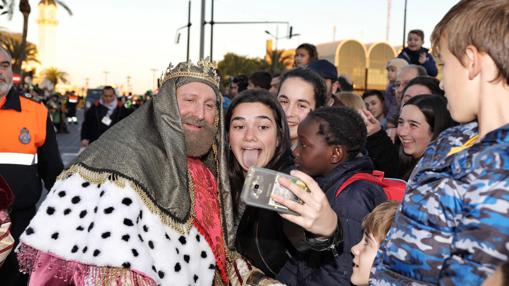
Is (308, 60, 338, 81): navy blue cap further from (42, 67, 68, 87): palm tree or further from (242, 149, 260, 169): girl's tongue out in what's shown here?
(42, 67, 68, 87): palm tree

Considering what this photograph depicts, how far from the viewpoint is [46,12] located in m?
140

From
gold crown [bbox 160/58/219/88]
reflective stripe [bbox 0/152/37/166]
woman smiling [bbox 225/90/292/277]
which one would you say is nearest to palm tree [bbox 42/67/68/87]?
reflective stripe [bbox 0/152/37/166]

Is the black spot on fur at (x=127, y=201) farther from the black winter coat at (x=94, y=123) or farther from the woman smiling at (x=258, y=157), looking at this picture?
the black winter coat at (x=94, y=123)

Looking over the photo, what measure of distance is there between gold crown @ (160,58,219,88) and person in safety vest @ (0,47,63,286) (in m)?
2.05

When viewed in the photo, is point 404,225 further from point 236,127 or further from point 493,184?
point 236,127

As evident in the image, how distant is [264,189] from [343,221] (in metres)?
0.76

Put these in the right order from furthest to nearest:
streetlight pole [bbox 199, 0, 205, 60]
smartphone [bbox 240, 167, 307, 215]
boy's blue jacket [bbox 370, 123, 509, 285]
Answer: streetlight pole [bbox 199, 0, 205, 60] < smartphone [bbox 240, 167, 307, 215] < boy's blue jacket [bbox 370, 123, 509, 285]

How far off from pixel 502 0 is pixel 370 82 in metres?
55.3

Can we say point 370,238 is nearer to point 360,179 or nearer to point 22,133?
point 360,179

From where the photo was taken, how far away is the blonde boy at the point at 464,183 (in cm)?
150

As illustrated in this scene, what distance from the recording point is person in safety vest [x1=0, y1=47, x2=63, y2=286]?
16.7 feet

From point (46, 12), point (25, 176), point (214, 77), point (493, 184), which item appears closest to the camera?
point (493, 184)

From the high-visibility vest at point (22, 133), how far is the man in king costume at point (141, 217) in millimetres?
2200

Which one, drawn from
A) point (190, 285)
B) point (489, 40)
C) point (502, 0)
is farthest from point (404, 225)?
point (190, 285)
